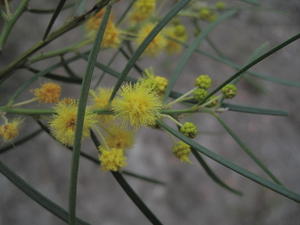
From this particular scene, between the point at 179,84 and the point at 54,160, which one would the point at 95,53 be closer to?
the point at 54,160

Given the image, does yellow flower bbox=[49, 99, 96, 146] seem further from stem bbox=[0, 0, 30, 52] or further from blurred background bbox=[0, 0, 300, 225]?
blurred background bbox=[0, 0, 300, 225]

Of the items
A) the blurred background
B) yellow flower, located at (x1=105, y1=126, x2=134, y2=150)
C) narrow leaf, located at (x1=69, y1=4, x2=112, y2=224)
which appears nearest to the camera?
narrow leaf, located at (x1=69, y1=4, x2=112, y2=224)

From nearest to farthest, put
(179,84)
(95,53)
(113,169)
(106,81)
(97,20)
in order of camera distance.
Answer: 1. (95,53)
2. (113,169)
3. (97,20)
4. (106,81)
5. (179,84)

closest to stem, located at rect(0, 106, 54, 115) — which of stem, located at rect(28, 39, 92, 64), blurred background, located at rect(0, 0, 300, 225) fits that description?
stem, located at rect(28, 39, 92, 64)

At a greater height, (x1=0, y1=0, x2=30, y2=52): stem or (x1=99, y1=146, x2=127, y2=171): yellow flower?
(x1=0, y1=0, x2=30, y2=52): stem

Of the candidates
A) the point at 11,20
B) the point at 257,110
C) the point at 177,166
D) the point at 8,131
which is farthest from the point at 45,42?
the point at 177,166

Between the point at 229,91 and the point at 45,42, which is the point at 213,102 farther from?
the point at 45,42

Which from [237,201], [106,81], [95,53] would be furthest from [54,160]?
[95,53]
